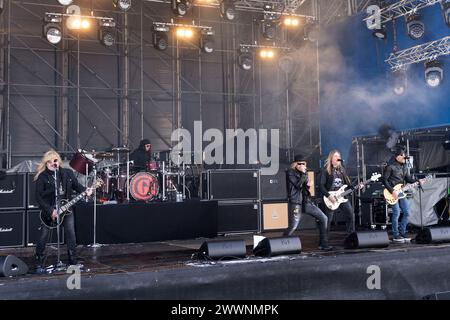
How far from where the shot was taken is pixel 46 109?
58.7 feet

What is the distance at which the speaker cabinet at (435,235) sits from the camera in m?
8.33

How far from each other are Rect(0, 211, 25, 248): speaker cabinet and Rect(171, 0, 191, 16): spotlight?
8424 millimetres

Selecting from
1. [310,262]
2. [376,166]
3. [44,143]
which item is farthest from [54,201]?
[44,143]

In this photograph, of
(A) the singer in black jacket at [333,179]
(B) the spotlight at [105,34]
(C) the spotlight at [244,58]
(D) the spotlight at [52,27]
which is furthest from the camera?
(C) the spotlight at [244,58]

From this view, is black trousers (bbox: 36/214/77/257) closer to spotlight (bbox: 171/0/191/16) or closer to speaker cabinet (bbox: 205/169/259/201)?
speaker cabinet (bbox: 205/169/259/201)

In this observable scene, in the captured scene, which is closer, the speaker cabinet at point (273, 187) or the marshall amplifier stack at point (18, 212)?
the marshall amplifier stack at point (18, 212)

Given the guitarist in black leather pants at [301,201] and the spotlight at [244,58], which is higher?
the spotlight at [244,58]

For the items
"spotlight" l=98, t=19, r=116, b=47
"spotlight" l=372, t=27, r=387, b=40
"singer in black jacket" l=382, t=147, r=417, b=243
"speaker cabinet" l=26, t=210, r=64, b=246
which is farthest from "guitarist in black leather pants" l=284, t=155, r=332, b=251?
"spotlight" l=98, t=19, r=116, b=47

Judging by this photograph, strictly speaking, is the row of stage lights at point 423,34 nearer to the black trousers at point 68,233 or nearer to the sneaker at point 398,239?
the sneaker at point 398,239

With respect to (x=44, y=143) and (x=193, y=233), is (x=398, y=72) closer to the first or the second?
(x=193, y=233)

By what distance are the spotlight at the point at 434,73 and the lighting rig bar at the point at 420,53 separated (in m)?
0.18

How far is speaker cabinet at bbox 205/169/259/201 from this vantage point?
12078mm

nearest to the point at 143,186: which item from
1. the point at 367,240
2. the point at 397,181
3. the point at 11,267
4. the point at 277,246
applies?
the point at 277,246

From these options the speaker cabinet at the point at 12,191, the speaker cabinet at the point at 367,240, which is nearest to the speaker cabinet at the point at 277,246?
the speaker cabinet at the point at 367,240
